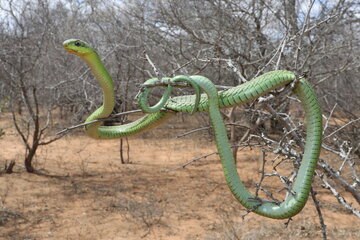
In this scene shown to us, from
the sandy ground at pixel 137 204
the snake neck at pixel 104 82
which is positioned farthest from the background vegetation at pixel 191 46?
the snake neck at pixel 104 82

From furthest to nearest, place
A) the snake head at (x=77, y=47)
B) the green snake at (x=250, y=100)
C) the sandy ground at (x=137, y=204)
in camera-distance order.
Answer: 1. the sandy ground at (x=137, y=204)
2. the snake head at (x=77, y=47)
3. the green snake at (x=250, y=100)

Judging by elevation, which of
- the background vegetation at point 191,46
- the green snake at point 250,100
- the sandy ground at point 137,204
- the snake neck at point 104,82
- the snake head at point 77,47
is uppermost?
the background vegetation at point 191,46

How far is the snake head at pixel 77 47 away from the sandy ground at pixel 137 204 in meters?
3.08

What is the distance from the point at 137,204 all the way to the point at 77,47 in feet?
18.1

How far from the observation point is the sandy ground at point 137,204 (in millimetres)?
6062

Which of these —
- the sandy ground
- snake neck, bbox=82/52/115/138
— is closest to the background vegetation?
the sandy ground

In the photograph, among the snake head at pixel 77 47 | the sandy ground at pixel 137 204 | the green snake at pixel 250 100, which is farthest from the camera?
the sandy ground at pixel 137 204

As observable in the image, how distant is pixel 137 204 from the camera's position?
7.20m

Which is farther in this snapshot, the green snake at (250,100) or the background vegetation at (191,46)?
the background vegetation at (191,46)

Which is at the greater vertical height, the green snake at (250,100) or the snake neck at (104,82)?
the snake neck at (104,82)

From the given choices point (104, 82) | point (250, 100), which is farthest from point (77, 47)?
point (250, 100)

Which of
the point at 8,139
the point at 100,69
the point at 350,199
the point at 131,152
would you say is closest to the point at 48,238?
the point at 100,69

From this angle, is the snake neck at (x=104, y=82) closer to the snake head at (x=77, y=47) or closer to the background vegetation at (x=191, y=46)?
the snake head at (x=77, y=47)

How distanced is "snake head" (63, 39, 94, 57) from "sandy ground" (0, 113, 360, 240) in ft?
10.1
